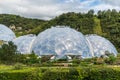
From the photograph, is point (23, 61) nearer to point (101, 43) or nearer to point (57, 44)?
point (57, 44)

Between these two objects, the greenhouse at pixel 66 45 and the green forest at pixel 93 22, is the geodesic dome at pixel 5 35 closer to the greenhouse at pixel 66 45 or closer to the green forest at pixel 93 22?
the green forest at pixel 93 22

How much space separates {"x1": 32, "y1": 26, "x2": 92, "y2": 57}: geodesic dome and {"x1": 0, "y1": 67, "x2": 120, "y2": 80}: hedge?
21674 millimetres

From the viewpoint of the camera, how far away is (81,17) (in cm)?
10644

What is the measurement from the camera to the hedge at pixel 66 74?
97.9 ft

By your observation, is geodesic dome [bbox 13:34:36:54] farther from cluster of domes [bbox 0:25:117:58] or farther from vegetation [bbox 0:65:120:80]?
vegetation [bbox 0:65:120:80]

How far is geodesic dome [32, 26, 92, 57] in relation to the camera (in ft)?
173

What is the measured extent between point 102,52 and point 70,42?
654 cm

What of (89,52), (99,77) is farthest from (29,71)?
(89,52)

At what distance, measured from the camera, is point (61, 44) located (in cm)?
5353

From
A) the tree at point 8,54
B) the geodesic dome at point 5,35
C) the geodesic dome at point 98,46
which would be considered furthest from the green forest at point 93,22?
the tree at point 8,54

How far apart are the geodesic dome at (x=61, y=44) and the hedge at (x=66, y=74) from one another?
21674 millimetres

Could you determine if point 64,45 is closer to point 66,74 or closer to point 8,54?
point 8,54

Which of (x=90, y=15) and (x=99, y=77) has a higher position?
(x=90, y=15)

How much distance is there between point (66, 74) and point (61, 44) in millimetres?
23682
